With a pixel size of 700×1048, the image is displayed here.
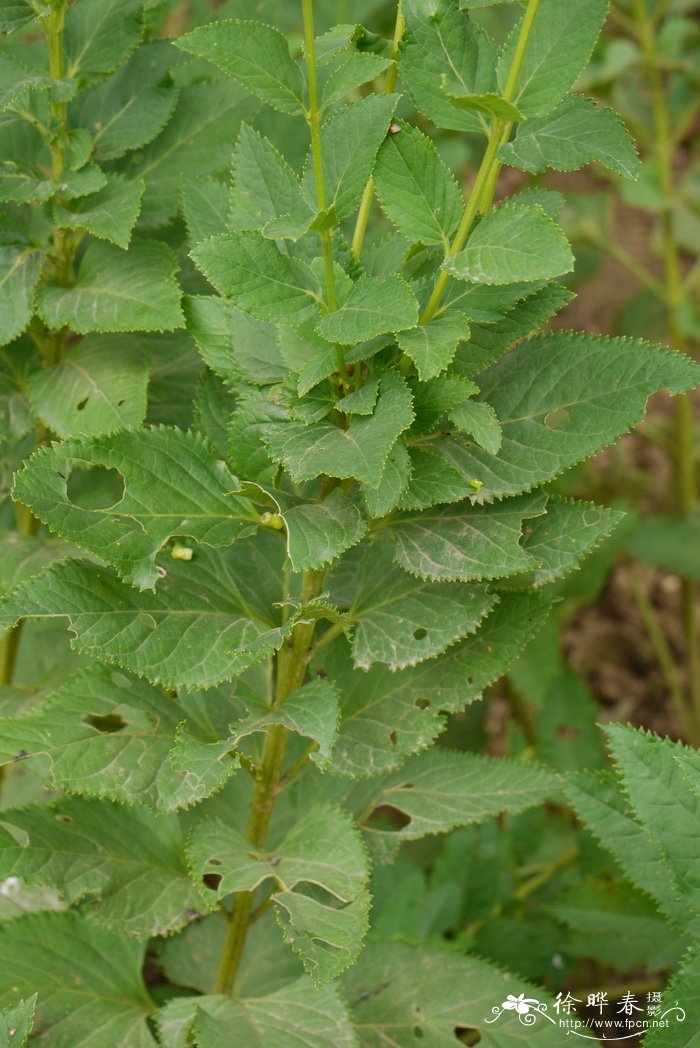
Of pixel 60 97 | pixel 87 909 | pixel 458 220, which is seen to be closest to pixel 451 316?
pixel 458 220

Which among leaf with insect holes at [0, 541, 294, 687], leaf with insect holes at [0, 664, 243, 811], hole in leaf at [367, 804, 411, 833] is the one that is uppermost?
leaf with insect holes at [0, 541, 294, 687]

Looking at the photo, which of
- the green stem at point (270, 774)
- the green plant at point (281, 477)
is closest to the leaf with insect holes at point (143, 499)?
the green plant at point (281, 477)

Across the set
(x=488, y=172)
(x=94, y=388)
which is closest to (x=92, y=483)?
(x=94, y=388)

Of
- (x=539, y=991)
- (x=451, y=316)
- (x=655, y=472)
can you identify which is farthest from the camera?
(x=655, y=472)

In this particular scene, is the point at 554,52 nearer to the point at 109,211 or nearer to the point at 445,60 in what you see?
the point at 445,60

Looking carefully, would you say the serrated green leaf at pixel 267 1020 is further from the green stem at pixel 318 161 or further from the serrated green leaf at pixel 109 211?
the serrated green leaf at pixel 109 211

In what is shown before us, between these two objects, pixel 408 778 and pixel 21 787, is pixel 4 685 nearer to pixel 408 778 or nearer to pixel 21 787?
pixel 21 787

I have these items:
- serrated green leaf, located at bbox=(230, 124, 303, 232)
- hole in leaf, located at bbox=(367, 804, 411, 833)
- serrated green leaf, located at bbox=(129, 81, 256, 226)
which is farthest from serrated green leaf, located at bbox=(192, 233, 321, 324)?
hole in leaf, located at bbox=(367, 804, 411, 833)

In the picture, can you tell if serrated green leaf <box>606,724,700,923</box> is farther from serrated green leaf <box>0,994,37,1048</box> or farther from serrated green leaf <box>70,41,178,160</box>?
serrated green leaf <box>70,41,178,160</box>
